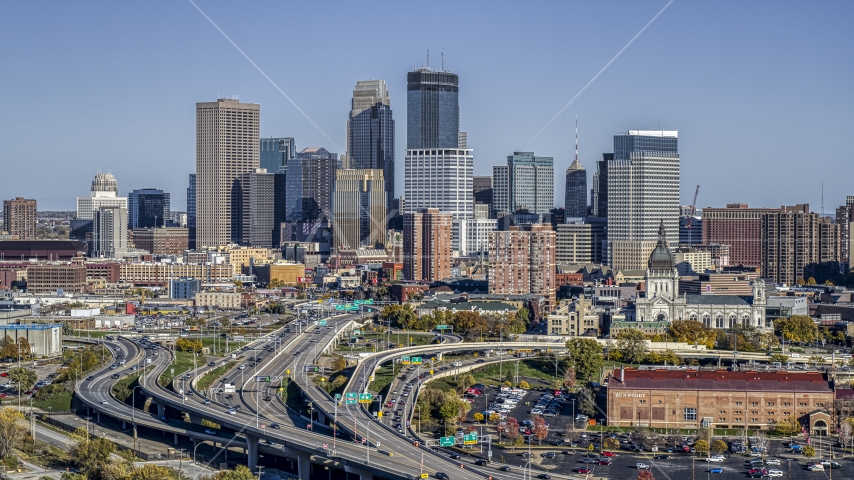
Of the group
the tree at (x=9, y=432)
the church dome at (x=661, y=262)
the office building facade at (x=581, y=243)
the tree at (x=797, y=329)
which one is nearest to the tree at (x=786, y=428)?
the tree at (x=797, y=329)

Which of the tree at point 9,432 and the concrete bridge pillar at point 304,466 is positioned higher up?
the tree at point 9,432

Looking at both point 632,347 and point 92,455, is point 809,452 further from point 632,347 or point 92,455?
point 92,455

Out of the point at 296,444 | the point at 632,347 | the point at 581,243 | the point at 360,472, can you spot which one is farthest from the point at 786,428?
the point at 581,243

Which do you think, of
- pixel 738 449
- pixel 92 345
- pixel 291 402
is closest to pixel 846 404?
pixel 738 449

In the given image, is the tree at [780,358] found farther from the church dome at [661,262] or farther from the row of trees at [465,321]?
the row of trees at [465,321]

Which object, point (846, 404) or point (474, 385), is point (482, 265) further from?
point (846, 404)

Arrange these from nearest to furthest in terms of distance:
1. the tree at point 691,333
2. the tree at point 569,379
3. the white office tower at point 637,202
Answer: the tree at point 569,379 < the tree at point 691,333 < the white office tower at point 637,202

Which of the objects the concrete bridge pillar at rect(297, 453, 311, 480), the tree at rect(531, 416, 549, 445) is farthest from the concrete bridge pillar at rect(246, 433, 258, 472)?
the tree at rect(531, 416, 549, 445)
